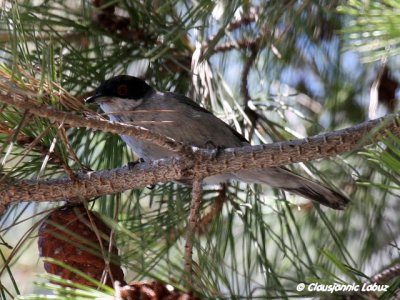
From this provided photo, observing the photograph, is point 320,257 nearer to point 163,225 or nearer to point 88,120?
point 163,225

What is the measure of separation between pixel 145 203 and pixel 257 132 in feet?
4.30

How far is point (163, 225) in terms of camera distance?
2.88 meters

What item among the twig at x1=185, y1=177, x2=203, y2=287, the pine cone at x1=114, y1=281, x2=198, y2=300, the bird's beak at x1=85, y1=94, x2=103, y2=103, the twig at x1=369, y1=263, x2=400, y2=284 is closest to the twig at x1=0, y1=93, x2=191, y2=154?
the twig at x1=185, y1=177, x2=203, y2=287

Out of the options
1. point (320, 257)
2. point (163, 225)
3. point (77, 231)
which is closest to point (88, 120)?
point (77, 231)

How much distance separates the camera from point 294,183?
3.34 m

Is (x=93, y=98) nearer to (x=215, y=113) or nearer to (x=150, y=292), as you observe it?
(x=215, y=113)

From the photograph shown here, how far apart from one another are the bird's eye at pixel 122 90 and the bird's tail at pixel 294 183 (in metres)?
0.71

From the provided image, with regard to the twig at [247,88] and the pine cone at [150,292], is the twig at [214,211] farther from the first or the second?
the pine cone at [150,292]

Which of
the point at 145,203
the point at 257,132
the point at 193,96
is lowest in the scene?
the point at 145,203

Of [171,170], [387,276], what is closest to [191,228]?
[171,170]

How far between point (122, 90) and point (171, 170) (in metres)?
1.17

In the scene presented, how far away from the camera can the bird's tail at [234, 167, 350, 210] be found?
3172mm

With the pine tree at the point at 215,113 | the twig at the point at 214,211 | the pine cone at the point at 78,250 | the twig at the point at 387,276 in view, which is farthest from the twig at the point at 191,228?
the twig at the point at 214,211

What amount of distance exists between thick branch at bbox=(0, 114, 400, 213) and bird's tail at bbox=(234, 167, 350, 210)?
3.04 ft
